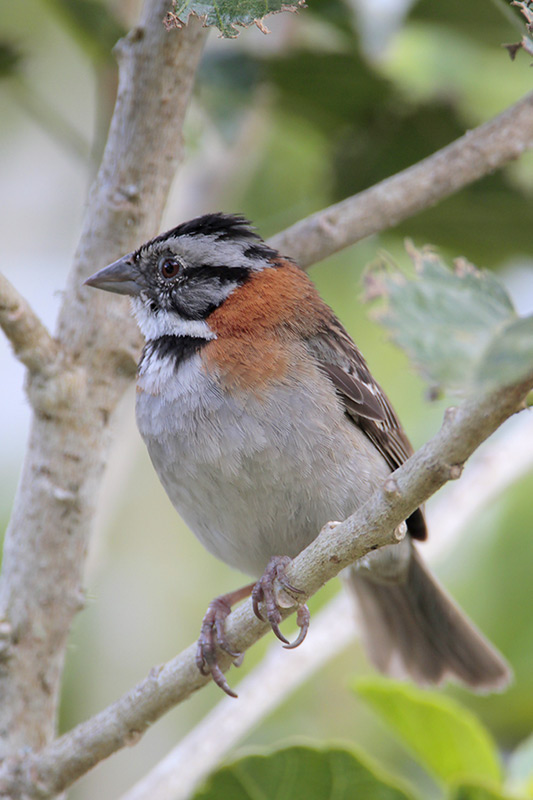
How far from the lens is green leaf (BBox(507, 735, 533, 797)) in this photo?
2809 millimetres

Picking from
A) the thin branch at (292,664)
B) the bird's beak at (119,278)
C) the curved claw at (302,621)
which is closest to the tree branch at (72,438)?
the bird's beak at (119,278)

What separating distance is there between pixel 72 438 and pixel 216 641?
77cm

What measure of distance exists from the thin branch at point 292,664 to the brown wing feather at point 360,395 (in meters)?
0.21

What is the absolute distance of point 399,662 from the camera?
399 centimetres

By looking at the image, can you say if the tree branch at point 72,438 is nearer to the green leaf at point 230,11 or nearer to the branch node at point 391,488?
the green leaf at point 230,11

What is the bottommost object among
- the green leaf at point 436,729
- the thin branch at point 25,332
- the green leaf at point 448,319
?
the green leaf at point 436,729

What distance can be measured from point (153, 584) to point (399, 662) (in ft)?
4.16

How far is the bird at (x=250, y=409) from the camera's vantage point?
2.91 meters

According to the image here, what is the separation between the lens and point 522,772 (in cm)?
285

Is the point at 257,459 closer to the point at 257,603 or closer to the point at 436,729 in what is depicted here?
the point at 257,603

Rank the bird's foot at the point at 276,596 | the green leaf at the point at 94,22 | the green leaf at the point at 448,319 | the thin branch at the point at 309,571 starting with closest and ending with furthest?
the thin branch at the point at 309,571, the green leaf at the point at 448,319, the bird's foot at the point at 276,596, the green leaf at the point at 94,22

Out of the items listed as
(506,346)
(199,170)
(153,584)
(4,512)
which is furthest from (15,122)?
(506,346)

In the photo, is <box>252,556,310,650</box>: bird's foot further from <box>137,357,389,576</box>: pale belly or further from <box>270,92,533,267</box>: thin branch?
<box>270,92,533,267</box>: thin branch

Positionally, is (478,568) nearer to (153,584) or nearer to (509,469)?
(509,469)
